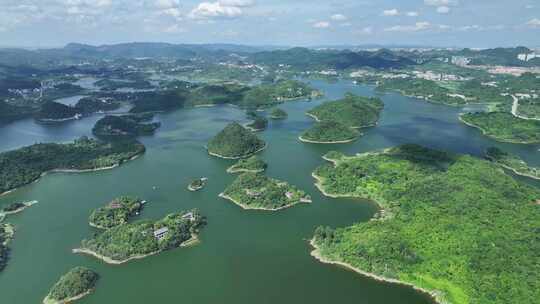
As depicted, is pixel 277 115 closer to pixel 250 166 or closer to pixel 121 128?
pixel 121 128

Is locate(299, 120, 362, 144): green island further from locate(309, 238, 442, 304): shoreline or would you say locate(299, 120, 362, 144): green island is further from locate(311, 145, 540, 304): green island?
locate(309, 238, 442, 304): shoreline

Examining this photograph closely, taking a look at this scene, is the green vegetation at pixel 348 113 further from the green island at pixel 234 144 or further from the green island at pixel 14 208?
the green island at pixel 14 208

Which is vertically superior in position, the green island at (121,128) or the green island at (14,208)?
the green island at (121,128)

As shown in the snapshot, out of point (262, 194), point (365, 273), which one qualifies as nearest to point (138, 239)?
point (262, 194)

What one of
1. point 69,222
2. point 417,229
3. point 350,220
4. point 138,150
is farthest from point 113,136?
point 417,229

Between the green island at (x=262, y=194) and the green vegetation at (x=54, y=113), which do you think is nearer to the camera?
the green island at (x=262, y=194)

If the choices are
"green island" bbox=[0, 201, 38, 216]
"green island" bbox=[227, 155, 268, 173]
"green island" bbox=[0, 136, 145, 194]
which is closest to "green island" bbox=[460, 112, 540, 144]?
"green island" bbox=[227, 155, 268, 173]

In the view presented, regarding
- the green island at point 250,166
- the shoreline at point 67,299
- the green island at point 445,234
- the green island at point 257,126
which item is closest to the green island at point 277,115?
the green island at point 257,126

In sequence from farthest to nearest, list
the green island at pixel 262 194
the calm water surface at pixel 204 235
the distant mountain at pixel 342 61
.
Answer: the distant mountain at pixel 342 61, the green island at pixel 262 194, the calm water surface at pixel 204 235
